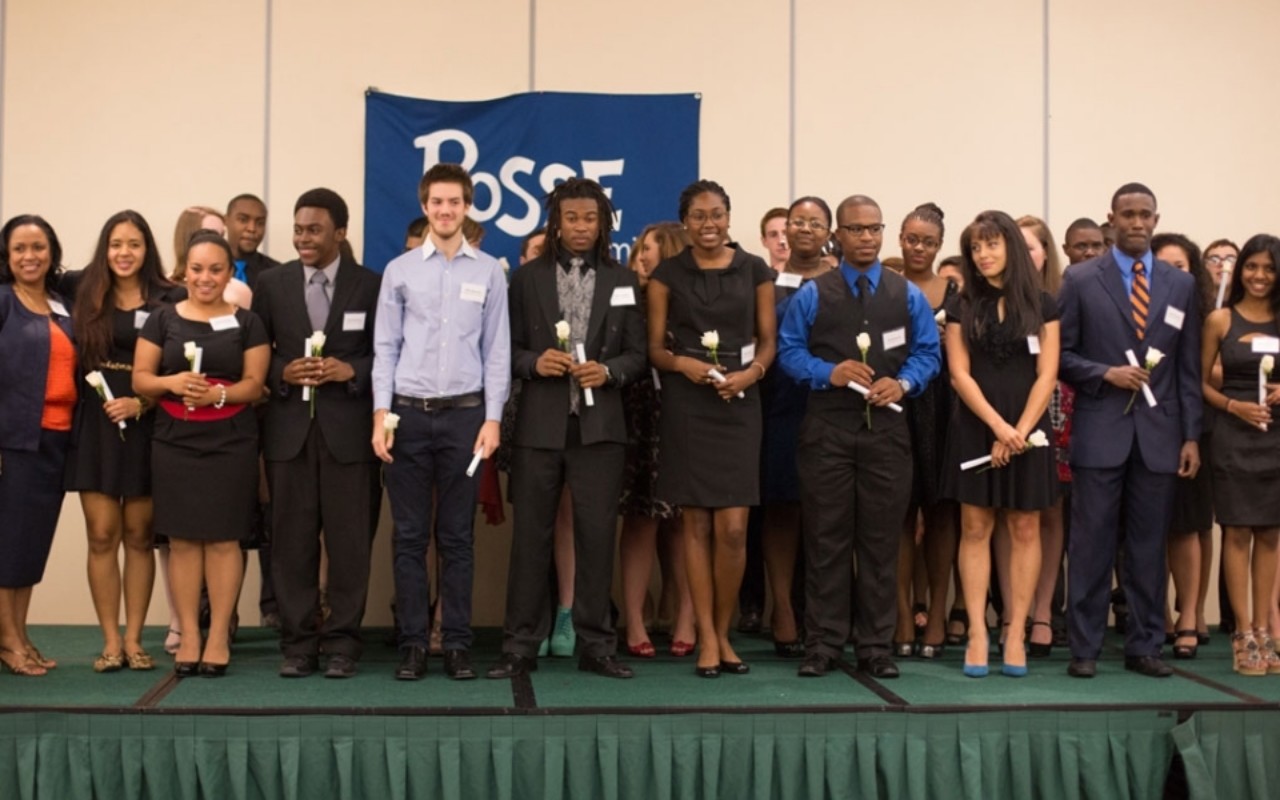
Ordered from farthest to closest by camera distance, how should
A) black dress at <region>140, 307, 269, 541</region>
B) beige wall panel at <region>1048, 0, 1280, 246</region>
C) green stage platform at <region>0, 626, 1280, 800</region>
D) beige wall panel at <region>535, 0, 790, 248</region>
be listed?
beige wall panel at <region>1048, 0, 1280, 246</region>
beige wall panel at <region>535, 0, 790, 248</region>
black dress at <region>140, 307, 269, 541</region>
green stage platform at <region>0, 626, 1280, 800</region>

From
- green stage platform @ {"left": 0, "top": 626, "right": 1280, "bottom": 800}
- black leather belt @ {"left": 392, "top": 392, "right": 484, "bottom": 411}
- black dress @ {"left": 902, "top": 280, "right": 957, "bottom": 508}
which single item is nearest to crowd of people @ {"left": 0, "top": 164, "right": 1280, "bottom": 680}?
black leather belt @ {"left": 392, "top": 392, "right": 484, "bottom": 411}

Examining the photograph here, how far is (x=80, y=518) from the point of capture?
6781 mm

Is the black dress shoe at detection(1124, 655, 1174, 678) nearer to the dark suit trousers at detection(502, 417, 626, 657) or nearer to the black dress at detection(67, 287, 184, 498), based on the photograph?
the dark suit trousers at detection(502, 417, 626, 657)

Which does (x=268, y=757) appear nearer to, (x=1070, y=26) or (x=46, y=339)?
(x=46, y=339)

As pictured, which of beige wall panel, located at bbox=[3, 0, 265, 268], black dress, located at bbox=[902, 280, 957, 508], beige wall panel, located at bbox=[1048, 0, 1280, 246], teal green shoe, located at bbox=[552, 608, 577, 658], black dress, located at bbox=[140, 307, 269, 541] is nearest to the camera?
black dress, located at bbox=[140, 307, 269, 541]

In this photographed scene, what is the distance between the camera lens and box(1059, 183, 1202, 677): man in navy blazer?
5.09 meters

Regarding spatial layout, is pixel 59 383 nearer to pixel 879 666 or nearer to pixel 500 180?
pixel 500 180

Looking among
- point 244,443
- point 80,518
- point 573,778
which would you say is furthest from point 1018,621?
point 80,518

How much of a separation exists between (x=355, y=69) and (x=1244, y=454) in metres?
4.31

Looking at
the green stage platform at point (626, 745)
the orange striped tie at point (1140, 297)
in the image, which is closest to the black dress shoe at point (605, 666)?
the green stage platform at point (626, 745)

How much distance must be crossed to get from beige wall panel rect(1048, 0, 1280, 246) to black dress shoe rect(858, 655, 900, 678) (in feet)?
9.68

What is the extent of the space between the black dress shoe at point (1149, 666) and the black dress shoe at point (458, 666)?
2.41m

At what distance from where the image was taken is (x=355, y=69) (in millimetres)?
6797

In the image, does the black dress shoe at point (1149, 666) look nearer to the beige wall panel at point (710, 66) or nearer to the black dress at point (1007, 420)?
the black dress at point (1007, 420)
